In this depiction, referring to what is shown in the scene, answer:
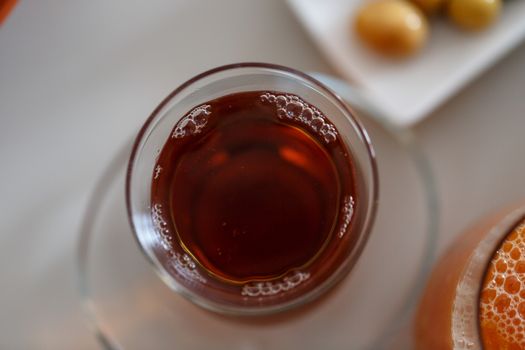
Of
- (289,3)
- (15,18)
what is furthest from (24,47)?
(289,3)

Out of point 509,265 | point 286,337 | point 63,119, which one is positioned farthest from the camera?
point 63,119

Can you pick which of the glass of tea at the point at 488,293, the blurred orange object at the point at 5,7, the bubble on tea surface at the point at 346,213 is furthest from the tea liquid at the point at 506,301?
the blurred orange object at the point at 5,7

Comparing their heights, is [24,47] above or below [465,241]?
above

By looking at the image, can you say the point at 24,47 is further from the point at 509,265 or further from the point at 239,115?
the point at 509,265

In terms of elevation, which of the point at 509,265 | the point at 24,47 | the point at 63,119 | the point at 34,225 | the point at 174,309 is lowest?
the point at 509,265

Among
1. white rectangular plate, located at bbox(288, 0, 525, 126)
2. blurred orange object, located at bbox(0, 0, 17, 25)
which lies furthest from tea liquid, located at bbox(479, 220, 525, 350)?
blurred orange object, located at bbox(0, 0, 17, 25)
